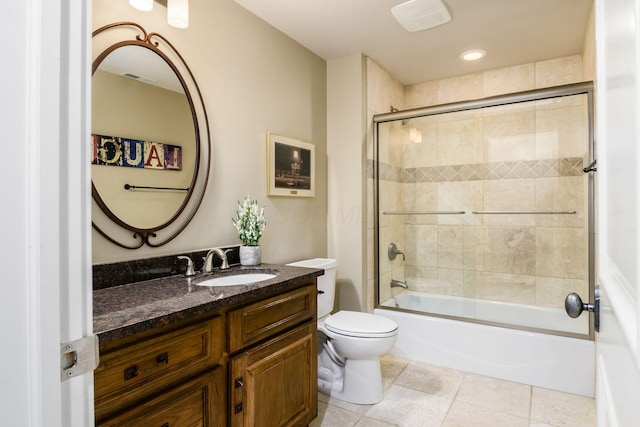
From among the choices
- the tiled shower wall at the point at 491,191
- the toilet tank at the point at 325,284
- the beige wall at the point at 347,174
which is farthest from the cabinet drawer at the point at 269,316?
the tiled shower wall at the point at 491,191

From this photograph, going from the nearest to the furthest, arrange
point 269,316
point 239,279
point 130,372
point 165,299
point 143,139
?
point 130,372
point 165,299
point 269,316
point 143,139
point 239,279

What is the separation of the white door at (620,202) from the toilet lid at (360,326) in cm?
149

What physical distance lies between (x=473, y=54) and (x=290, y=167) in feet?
5.96

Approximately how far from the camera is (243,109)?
222 cm

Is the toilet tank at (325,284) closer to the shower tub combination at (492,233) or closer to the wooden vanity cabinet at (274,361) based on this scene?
the wooden vanity cabinet at (274,361)

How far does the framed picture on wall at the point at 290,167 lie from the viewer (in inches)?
95.0

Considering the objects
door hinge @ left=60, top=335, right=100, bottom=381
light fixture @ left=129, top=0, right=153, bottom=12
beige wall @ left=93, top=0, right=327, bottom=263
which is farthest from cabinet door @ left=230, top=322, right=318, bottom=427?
light fixture @ left=129, top=0, right=153, bottom=12

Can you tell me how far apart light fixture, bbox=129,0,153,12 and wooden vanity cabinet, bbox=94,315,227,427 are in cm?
145

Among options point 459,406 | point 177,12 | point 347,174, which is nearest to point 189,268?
point 177,12

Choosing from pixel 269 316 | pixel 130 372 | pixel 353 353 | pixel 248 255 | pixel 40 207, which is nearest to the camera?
pixel 40 207

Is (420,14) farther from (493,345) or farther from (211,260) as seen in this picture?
(493,345)

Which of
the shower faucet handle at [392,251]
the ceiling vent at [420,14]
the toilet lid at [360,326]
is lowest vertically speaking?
the toilet lid at [360,326]

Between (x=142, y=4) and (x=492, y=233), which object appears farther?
(x=492, y=233)

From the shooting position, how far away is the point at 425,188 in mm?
3213
